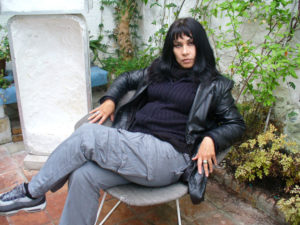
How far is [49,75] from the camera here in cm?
279

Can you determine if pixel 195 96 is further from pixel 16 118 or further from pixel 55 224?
pixel 16 118

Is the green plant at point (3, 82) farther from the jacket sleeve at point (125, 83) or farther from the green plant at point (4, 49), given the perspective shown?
the jacket sleeve at point (125, 83)

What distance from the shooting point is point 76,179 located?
5.54 feet

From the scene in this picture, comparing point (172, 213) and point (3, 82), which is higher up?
point (3, 82)

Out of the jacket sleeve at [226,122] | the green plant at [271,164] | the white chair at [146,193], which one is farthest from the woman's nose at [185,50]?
the green plant at [271,164]

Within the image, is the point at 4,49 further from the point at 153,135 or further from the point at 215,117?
the point at 215,117

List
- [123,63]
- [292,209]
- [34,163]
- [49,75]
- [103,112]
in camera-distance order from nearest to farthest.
Result: [292,209]
[103,112]
[49,75]
[34,163]
[123,63]

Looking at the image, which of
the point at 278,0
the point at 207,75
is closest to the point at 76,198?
the point at 207,75

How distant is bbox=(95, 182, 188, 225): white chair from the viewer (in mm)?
1663

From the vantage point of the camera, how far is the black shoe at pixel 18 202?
6.14ft

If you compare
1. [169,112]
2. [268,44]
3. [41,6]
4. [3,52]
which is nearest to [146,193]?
[169,112]

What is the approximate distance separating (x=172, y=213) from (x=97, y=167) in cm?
96

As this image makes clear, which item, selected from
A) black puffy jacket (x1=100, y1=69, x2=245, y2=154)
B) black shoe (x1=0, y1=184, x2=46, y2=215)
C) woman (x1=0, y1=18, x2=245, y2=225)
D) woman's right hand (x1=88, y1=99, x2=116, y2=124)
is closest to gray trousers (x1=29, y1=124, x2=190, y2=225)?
woman (x1=0, y1=18, x2=245, y2=225)

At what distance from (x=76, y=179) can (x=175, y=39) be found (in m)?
1.15
